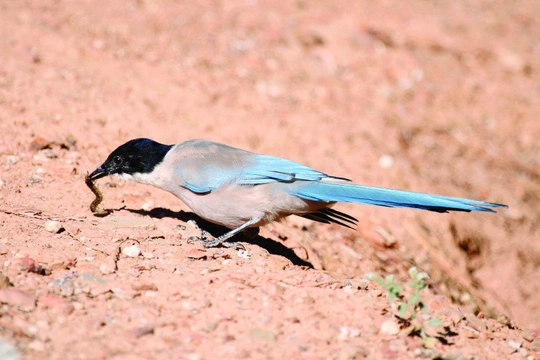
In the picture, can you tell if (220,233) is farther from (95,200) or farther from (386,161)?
(386,161)

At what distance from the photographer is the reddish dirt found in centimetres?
411

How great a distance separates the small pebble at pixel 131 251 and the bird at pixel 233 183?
651mm

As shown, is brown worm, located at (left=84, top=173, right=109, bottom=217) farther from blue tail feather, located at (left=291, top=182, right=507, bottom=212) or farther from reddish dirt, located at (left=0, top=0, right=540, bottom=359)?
blue tail feather, located at (left=291, top=182, right=507, bottom=212)

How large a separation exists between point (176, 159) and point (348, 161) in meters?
2.57

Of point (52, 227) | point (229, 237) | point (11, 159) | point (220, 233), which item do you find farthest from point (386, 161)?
point (52, 227)

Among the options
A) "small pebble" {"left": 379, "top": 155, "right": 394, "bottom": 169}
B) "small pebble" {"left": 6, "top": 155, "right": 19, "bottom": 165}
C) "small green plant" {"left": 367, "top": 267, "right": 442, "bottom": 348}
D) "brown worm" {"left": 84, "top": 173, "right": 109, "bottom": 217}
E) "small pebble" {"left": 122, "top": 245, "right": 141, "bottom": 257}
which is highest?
"small pebble" {"left": 6, "top": 155, "right": 19, "bottom": 165}

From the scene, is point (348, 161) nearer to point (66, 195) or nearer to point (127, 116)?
point (127, 116)

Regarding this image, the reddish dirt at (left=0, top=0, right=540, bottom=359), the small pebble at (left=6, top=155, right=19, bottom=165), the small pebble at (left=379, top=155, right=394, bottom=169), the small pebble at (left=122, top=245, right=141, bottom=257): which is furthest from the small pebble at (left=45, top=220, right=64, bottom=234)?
the small pebble at (left=379, top=155, right=394, bottom=169)

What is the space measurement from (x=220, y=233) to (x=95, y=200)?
1.10m

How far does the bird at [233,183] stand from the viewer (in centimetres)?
537

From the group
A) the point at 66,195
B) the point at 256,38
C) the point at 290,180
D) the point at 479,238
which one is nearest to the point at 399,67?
the point at 256,38

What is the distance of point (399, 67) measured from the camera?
9.52m

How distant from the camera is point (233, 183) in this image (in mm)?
5445

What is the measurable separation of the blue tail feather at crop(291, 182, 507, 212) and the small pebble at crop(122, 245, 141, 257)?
1.25m
